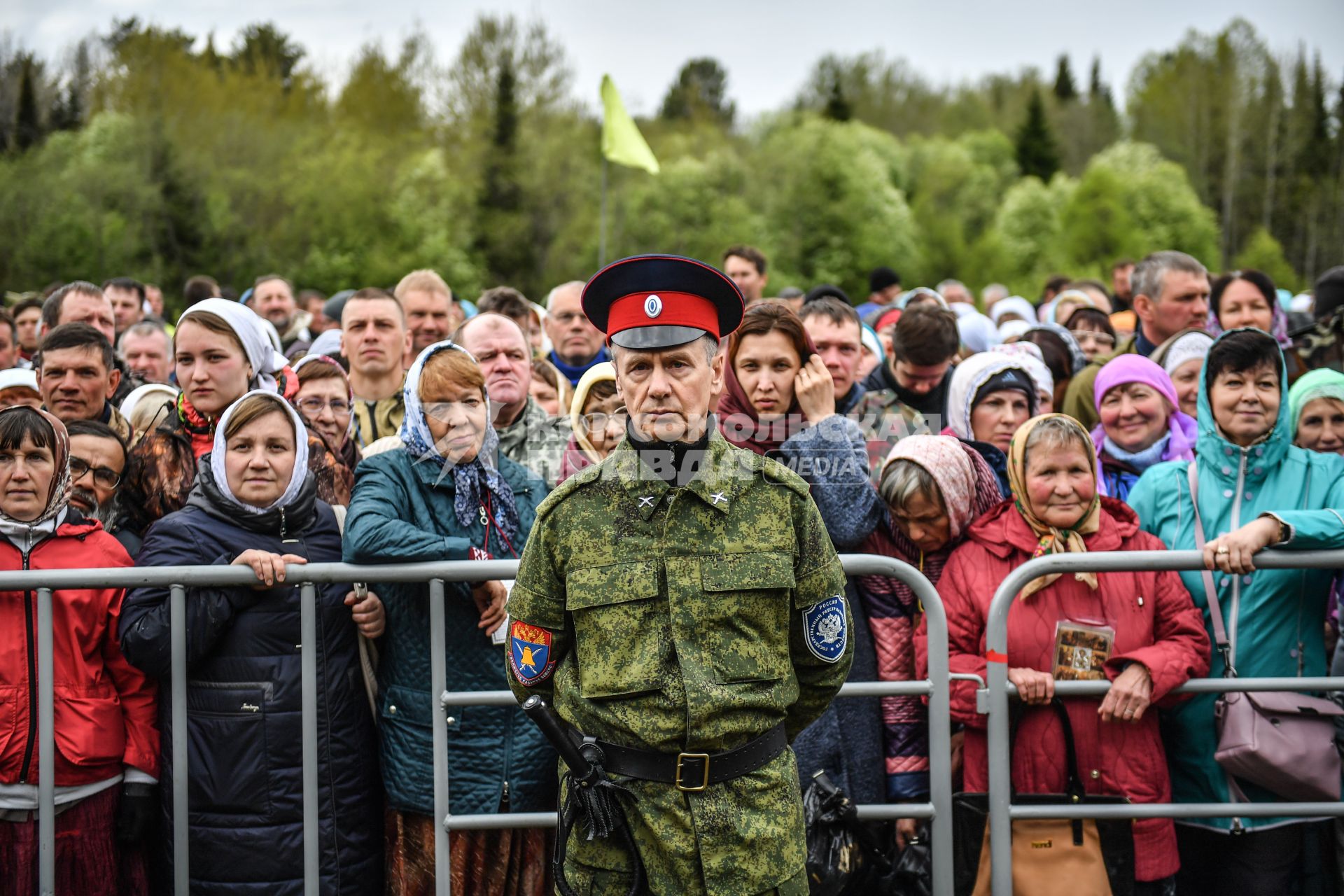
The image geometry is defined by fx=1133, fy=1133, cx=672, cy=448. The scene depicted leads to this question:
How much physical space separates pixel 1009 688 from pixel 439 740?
6.30 feet

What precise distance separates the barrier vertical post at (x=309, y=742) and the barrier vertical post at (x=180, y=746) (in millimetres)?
377

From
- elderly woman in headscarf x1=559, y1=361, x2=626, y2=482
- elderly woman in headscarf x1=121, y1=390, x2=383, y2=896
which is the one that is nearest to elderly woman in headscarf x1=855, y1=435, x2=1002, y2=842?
elderly woman in headscarf x1=559, y1=361, x2=626, y2=482

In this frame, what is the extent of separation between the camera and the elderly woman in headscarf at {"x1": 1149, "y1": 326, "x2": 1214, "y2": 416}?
5.71m

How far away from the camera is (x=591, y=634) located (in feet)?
9.16

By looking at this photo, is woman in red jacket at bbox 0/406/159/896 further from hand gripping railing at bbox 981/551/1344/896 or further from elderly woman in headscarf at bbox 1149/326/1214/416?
elderly woman in headscarf at bbox 1149/326/1214/416

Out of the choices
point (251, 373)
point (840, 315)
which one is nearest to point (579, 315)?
point (840, 315)

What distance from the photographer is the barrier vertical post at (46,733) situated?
11.9 feet

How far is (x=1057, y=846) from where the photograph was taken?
3875 millimetres

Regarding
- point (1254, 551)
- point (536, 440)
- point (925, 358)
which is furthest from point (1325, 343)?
point (536, 440)

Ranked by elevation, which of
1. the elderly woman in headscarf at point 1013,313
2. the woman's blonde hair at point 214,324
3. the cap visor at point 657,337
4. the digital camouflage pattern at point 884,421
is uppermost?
the elderly woman in headscarf at point 1013,313

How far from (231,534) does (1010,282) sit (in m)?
53.7

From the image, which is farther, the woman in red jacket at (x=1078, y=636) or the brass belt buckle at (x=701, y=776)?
the woman in red jacket at (x=1078, y=636)

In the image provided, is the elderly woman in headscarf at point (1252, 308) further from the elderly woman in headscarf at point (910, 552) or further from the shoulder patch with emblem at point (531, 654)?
the shoulder patch with emblem at point (531, 654)

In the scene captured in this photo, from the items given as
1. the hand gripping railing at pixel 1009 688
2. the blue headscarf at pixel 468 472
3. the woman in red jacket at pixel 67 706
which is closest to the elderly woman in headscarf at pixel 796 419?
the hand gripping railing at pixel 1009 688
